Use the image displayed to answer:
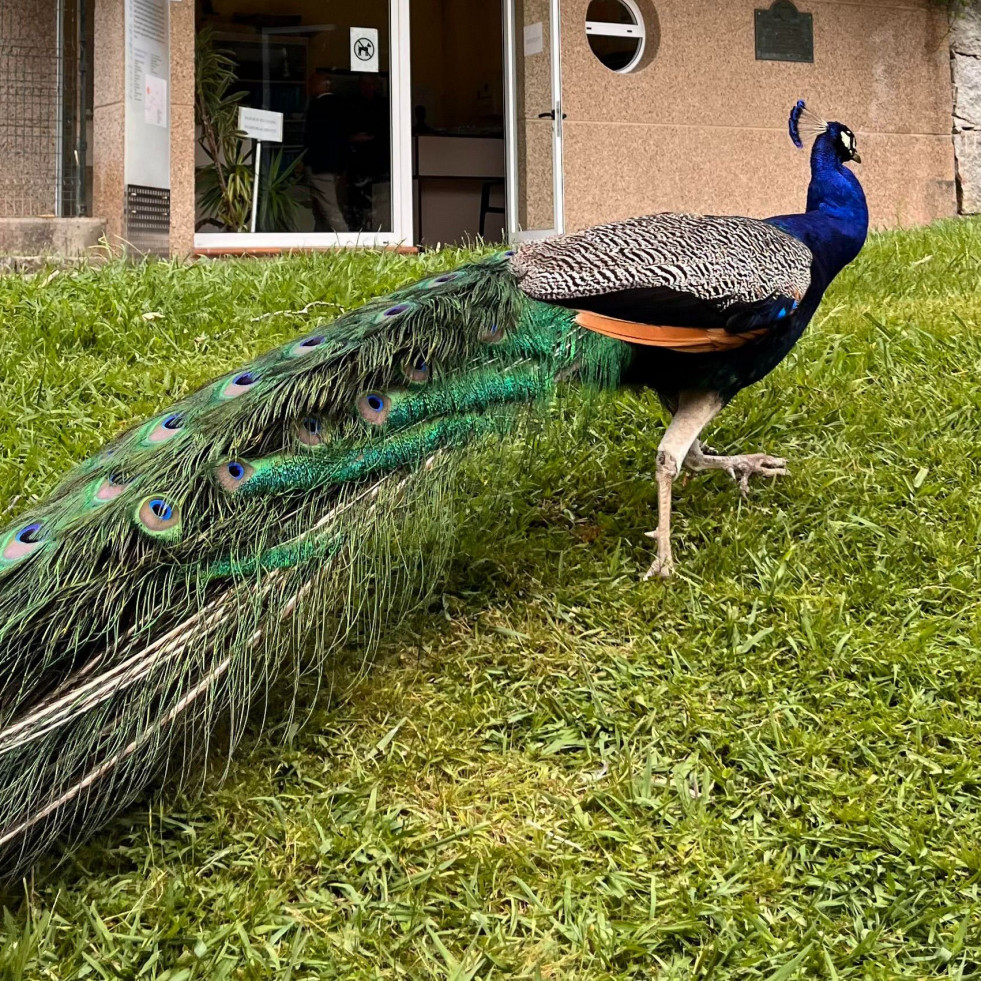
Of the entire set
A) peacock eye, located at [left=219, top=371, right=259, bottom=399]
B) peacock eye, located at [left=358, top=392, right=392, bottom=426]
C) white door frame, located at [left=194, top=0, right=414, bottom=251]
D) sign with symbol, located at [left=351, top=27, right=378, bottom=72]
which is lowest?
peacock eye, located at [left=358, top=392, right=392, bottom=426]

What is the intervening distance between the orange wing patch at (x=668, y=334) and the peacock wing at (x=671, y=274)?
0.01 meters

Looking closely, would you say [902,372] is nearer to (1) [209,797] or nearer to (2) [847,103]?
(1) [209,797]

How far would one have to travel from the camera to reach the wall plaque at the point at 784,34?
9.12 metres

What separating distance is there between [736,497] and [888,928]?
1.53 m

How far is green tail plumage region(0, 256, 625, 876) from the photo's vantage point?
2156 millimetres

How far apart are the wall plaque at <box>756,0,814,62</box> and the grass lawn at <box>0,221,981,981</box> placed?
5.86 metres

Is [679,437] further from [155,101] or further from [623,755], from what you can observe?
[155,101]

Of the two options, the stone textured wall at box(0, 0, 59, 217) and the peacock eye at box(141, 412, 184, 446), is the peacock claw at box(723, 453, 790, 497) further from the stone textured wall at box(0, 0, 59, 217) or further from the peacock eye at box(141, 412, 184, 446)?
the stone textured wall at box(0, 0, 59, 217)

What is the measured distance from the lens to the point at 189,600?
91.5 inches

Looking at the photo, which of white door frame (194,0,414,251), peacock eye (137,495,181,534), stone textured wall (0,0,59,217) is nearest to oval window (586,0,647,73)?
white door frame (194,0,414,251)

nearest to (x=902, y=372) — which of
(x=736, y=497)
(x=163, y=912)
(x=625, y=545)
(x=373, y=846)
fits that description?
(x=736, y=497)

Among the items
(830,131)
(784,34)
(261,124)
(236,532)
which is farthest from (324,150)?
(236,532)

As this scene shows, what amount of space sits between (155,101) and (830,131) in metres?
4.86

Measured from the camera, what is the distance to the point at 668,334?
9.44 ft
